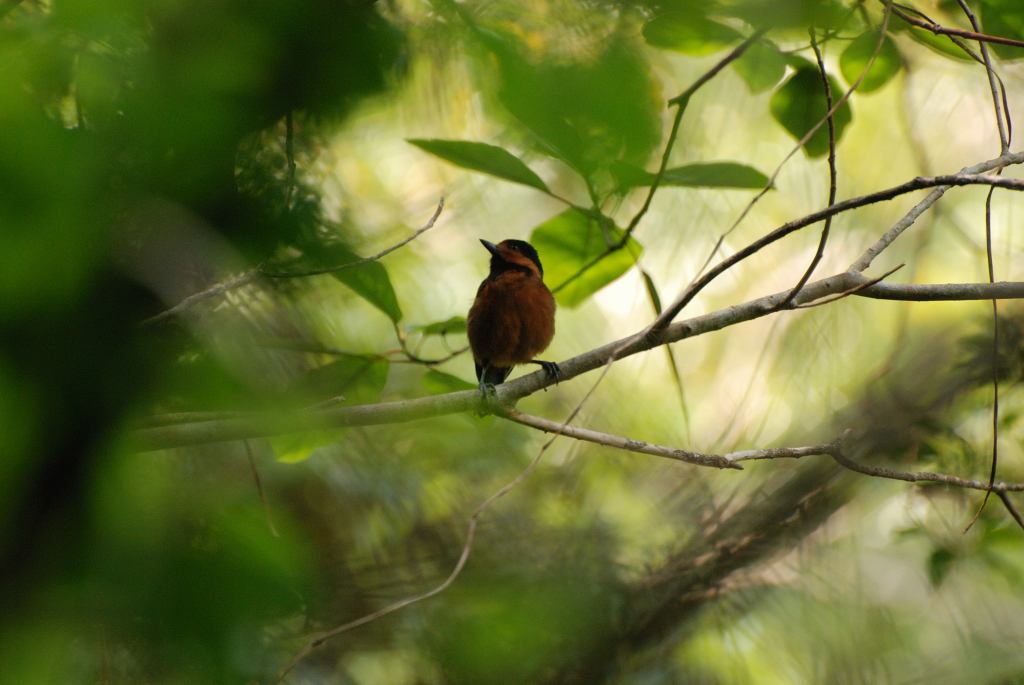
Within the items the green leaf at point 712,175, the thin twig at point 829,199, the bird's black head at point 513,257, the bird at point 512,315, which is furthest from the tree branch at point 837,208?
the bird at point 512,315

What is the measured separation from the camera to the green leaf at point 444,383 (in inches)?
38.4

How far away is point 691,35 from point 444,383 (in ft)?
2.03

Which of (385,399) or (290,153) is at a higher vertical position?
(290,153)

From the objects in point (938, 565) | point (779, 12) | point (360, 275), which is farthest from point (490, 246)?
point (938, 565)

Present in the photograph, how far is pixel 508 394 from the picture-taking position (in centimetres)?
90

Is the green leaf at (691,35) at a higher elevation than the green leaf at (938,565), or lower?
higher

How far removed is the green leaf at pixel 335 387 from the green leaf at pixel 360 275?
0.08m

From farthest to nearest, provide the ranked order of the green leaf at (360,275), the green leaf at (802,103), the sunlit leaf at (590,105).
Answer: the green leaf at (802,103)
the green leaf at (360,275)
the sunlit leaf at (590,105)

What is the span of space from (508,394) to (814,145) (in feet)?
1.99

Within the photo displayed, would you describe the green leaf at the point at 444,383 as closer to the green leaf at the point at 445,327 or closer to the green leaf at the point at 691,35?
the green leaf at the point at 445,327

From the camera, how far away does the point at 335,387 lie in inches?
31.7

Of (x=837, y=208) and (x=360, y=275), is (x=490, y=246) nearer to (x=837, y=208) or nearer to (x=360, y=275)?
(x=360, y=275)

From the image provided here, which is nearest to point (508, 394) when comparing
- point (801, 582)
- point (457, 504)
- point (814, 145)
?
point (457, 504)

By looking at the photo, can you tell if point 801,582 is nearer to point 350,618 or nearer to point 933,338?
point 933,338
